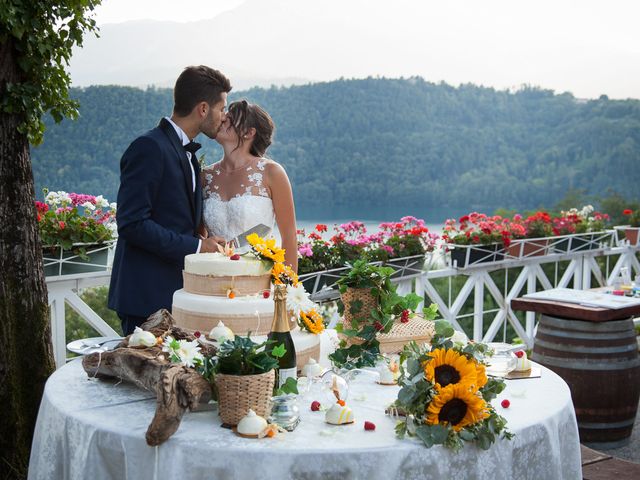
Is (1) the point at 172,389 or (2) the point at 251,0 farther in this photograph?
(2) the point at 251,0

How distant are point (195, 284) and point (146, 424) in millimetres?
638

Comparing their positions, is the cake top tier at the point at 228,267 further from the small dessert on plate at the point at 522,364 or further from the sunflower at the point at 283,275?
the small dessert on plate at the point at 522,364

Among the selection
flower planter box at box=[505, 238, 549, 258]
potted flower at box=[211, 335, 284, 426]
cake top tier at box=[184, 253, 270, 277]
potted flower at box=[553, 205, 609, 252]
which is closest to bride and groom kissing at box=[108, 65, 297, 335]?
cake top tier at box=[184, 253, 270, 277]

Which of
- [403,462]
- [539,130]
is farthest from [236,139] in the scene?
[539,130]

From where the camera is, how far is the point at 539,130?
725 inches

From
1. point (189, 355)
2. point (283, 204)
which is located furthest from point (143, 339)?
point (283, 204)

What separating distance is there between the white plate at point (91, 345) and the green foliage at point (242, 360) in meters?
0.65

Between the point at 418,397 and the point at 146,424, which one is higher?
the point at 418,397

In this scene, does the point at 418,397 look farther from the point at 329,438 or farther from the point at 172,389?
the point at 172,389

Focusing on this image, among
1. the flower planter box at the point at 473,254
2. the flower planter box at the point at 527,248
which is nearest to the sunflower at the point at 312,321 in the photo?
the flower planter box at the point at 473,254

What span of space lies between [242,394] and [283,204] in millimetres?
1614

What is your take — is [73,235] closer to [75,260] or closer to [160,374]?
[75,260]

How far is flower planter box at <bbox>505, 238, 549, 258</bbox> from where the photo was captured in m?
6.70

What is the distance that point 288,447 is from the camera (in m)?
1.62
